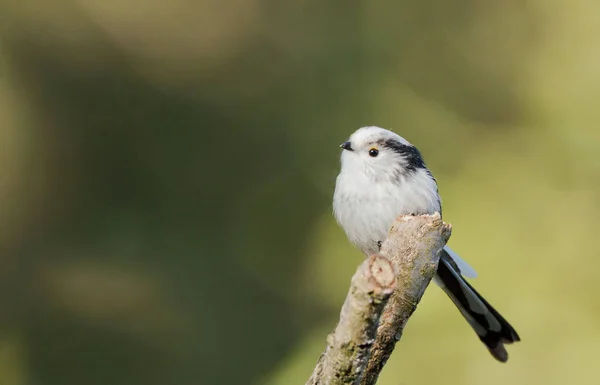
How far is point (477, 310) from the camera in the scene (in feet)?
5.33

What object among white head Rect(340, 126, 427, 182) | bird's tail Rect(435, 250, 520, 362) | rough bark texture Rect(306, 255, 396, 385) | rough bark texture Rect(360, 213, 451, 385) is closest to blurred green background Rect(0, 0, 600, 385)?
bird's tail Rect(435, 250, 520, 362)

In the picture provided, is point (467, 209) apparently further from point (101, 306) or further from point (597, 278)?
point (101, 306)

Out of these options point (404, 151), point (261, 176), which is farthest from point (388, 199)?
point (261, 176)

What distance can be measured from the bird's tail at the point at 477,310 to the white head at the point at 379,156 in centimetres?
23

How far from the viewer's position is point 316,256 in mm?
2396

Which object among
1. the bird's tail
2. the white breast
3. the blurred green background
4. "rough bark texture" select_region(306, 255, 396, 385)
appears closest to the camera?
"rough bark texture" select_region(306, 255, 396, 385)

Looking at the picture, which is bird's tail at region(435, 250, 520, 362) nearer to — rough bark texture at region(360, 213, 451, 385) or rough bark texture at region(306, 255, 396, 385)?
rough bark texture at region(360, 213, 451, 385)

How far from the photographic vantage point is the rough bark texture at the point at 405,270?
108cm

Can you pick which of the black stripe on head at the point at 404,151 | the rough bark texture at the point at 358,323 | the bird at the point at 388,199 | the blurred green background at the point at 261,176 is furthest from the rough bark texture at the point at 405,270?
the blurred green background at the point at 261,176

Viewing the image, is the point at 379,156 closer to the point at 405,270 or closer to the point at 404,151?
the point at 404,151

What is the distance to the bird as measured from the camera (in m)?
1.47

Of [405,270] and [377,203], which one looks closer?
[405,270]

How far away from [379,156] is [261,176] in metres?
0.92

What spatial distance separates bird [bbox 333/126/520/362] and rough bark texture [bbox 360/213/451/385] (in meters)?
0.27
